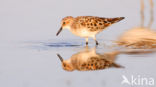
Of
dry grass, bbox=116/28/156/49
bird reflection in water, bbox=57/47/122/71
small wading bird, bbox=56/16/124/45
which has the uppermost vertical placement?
small wading bird, bbox=56/16/124/45

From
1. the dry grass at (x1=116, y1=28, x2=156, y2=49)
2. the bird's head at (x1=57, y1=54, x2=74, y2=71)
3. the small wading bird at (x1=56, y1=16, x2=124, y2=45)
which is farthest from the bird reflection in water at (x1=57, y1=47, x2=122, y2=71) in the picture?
the small wading bird at (x1=56, y1=16, x2=124, y2=45)

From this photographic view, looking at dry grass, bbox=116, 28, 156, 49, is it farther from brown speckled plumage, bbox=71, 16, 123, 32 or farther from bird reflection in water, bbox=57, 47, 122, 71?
bird reflection in water, bbox=57, 47, 122, 71

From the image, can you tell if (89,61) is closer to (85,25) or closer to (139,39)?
(85,25)

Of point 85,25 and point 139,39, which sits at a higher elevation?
point 85,25

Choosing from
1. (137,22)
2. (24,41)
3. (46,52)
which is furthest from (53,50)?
(137,22)

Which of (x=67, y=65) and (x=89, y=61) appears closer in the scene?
(x=67, y=65)

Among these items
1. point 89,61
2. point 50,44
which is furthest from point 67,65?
point 50,44

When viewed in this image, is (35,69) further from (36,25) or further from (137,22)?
(137,22)
